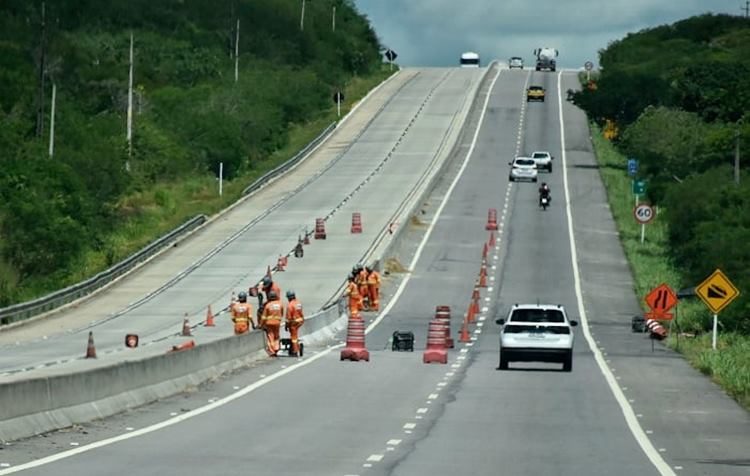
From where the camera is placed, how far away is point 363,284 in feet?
200

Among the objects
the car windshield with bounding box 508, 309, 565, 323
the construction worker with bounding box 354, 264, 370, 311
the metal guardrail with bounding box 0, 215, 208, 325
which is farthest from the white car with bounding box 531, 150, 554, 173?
the car windshield with bounding box 508, 309, 565, 323

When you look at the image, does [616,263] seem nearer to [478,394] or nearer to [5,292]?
[5,292]

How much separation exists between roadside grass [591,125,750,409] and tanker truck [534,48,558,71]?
156ft

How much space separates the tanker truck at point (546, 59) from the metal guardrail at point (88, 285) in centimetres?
9297

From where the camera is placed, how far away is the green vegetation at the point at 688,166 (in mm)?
56406

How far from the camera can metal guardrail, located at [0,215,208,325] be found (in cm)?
5838

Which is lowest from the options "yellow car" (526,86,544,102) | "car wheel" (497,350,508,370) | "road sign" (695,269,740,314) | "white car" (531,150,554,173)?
"car wheel" (497,350,508,370)

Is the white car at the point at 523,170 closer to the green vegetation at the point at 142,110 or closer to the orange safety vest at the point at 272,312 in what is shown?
the green vegetation at the point at 142,110

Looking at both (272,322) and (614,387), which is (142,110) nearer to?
(272,322)

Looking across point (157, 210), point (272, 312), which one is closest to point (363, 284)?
point (272, 312)

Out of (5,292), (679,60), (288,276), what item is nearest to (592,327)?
(288,276)

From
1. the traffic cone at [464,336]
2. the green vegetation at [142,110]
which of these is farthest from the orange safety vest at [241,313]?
the green vegetation at [142,110]

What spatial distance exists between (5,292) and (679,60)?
83.6 m

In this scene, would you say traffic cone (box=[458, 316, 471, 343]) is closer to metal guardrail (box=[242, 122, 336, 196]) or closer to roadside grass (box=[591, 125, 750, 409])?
roadside grass (box=[591, 125, 750, 409])
